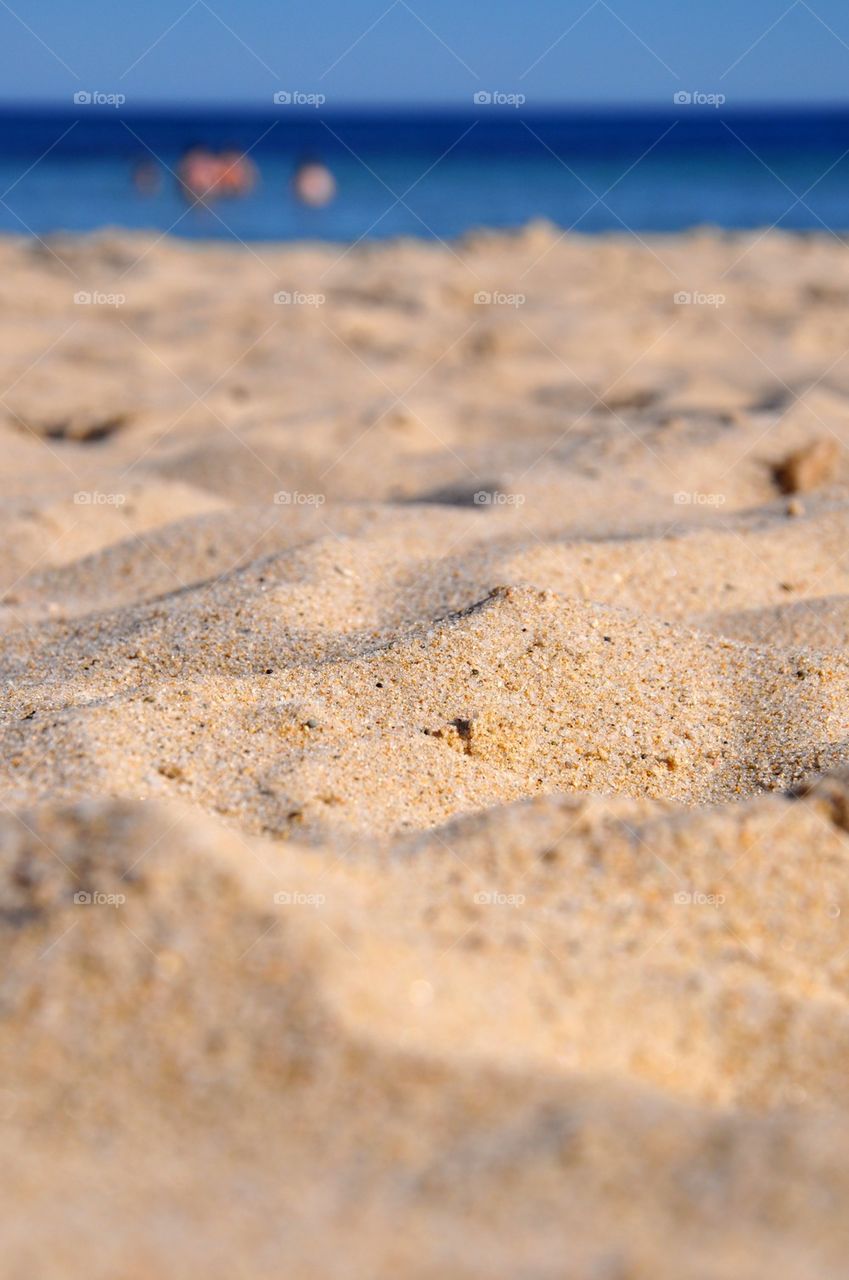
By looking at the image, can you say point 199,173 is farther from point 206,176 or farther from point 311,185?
point 311,185

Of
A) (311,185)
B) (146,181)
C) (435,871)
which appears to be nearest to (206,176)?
(311,185)

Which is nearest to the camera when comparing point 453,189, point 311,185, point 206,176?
point 206,176

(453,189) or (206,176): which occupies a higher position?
(206,176)

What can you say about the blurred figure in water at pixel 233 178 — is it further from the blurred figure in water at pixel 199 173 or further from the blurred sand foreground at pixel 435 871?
the blurred sand foreground at pixel 435 871

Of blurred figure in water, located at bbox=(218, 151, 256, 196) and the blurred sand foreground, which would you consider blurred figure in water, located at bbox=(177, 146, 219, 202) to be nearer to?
blurred figure in water, located at bbox=(218, 151, 256, 196)

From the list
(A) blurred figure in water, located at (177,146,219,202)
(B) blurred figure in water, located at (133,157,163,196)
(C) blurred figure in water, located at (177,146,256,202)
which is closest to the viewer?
(A) blurred figure in water, located at (177,146,219,202)

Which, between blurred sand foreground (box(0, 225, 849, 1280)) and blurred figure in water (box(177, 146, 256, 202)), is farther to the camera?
blurred figure in water (box(177, 146, 256, 202))

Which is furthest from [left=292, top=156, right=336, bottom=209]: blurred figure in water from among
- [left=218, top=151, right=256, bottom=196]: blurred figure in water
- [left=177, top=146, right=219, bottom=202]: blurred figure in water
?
[left=177, top=146, right=219, bottom=202]: blurred figure in water

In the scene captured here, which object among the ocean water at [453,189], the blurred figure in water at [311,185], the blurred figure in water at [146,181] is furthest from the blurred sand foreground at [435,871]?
the blurred figure in water at [146,181]

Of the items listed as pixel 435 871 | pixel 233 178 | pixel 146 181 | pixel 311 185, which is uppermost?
pixel 435 871
